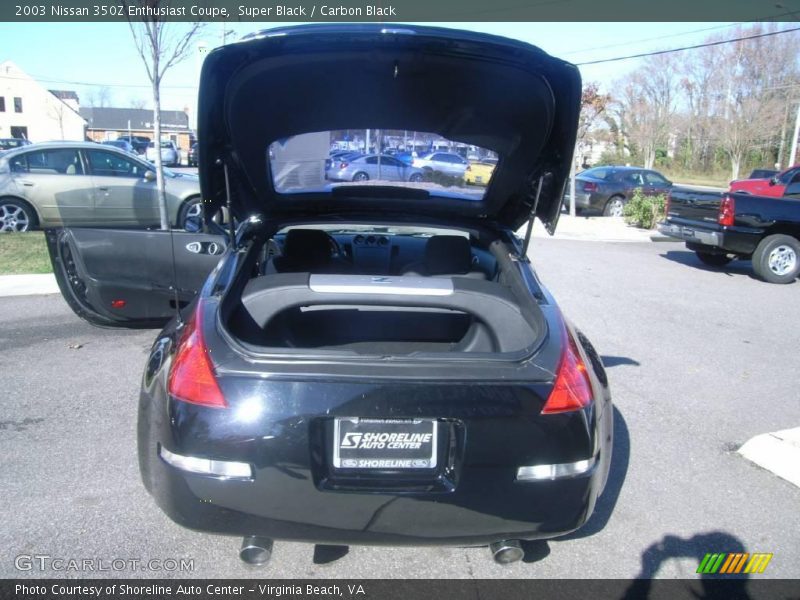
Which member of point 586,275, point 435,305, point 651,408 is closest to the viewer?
point 435,305

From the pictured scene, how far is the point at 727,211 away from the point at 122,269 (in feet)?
28.9

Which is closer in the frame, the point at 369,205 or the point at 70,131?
the point at 369,205

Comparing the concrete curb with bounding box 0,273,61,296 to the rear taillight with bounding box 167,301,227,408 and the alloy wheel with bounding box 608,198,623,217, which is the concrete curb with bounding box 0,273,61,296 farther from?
the alloy wheel with bounding box 608,198,623,217

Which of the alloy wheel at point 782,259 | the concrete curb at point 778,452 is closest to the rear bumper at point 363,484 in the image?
the concrete curb at point 778,452

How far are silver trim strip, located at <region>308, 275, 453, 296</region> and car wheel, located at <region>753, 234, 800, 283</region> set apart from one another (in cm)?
872

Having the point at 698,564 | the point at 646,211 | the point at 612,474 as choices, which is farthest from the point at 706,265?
the point at 698,564

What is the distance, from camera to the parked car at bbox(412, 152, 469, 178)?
3520 millimetres

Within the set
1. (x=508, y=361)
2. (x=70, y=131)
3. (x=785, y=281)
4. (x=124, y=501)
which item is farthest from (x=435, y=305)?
(x=70, y=131)

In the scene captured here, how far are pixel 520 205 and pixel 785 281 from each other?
8.16m

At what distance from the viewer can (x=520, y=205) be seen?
11.6 ft

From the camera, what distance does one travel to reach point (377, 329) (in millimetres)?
3557

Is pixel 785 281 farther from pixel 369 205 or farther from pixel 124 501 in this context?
pixel 124 501

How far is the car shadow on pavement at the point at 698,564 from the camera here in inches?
102

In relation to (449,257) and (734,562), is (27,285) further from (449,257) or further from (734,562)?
(734,562)
